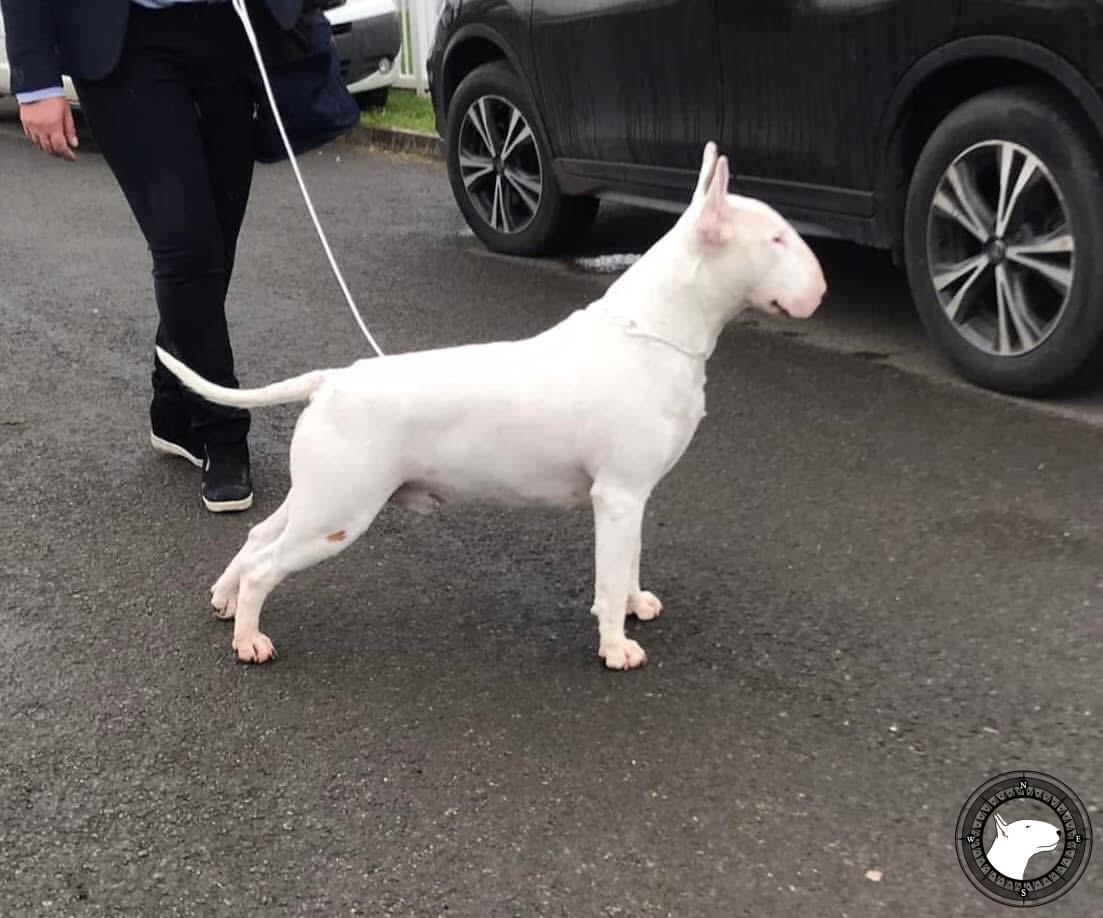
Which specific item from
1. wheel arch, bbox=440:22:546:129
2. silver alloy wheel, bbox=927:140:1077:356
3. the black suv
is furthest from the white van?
silver alloy wheel, bbox=927:140:1077:356

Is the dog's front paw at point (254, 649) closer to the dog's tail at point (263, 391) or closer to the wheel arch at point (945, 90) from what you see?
the dog's tail at point (263, 391)

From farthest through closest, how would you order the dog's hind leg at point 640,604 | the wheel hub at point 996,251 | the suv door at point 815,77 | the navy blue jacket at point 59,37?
the suv door at point 815,77 → the wheel hub at point 996,251 → the navy blue jacket at point 59,37 → the dog's hind leg at point 640,604

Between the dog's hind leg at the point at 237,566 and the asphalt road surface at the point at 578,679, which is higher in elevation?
the dog's hind leg at the point at 237,566

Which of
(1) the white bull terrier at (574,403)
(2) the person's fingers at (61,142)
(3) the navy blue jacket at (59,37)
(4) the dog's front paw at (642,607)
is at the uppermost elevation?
(3) the navy blue jacket at (59,37)

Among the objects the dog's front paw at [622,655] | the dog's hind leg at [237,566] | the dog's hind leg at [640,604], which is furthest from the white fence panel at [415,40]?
the dog's front paw at [622,655]

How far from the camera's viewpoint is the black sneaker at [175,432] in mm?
4344

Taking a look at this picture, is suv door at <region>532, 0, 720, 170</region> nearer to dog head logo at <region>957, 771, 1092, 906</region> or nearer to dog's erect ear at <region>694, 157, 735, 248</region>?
dog's erect ear at <region>694, 157, 735, 248</region>

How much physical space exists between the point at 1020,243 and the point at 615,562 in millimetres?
2137

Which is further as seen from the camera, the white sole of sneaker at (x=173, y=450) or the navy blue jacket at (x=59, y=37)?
the white sole of sneaker at (x=173, y=450)

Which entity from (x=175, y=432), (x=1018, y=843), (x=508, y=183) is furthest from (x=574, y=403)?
(x=508, y=183)

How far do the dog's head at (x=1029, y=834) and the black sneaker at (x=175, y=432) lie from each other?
9.12 feet

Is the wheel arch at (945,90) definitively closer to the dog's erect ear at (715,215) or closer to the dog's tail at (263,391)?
the dog's erect ear at (715,215)

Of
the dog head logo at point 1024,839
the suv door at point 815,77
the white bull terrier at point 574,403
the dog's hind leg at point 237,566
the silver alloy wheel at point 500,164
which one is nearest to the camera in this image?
the dog head logo at point 1024,839

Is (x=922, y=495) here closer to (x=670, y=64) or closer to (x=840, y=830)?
(x=840, y=830)
